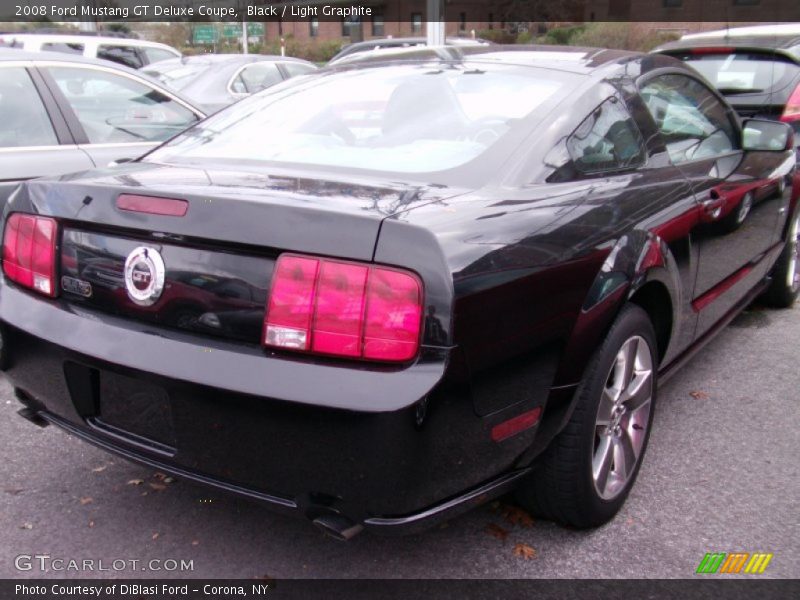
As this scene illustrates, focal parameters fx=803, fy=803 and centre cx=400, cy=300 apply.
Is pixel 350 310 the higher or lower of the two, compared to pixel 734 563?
higher

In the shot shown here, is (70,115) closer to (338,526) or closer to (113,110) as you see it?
(113,110)

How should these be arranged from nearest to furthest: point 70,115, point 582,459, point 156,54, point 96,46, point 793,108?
point 582,459, point 70,115, point 793,108, point 96,46, point 156,54

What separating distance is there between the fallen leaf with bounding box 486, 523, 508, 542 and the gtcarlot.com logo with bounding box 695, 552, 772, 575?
60 cm

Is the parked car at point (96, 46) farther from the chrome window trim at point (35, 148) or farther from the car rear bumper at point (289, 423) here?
the car rear bumper at point (289, 423)

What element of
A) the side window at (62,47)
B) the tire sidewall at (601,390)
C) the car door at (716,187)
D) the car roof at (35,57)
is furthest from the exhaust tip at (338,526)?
the side window at (62,47)

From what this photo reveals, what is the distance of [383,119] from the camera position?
2.94 meters

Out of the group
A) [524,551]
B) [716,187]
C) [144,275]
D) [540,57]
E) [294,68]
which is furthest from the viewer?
[294,68]

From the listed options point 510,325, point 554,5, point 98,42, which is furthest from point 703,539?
point 554,5

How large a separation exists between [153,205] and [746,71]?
5265 millimetres

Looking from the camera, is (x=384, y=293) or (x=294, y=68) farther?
(x=294, y=68)

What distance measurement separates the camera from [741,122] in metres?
4.02

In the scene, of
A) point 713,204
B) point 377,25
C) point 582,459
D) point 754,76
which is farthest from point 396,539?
point 377,25

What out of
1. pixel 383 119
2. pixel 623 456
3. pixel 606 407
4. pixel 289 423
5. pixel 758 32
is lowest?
pixel 623 456

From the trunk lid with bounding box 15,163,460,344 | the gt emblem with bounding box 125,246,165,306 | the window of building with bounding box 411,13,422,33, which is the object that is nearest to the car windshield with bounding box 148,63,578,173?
→ the trunk lid with bounding box 15,163,460,344
